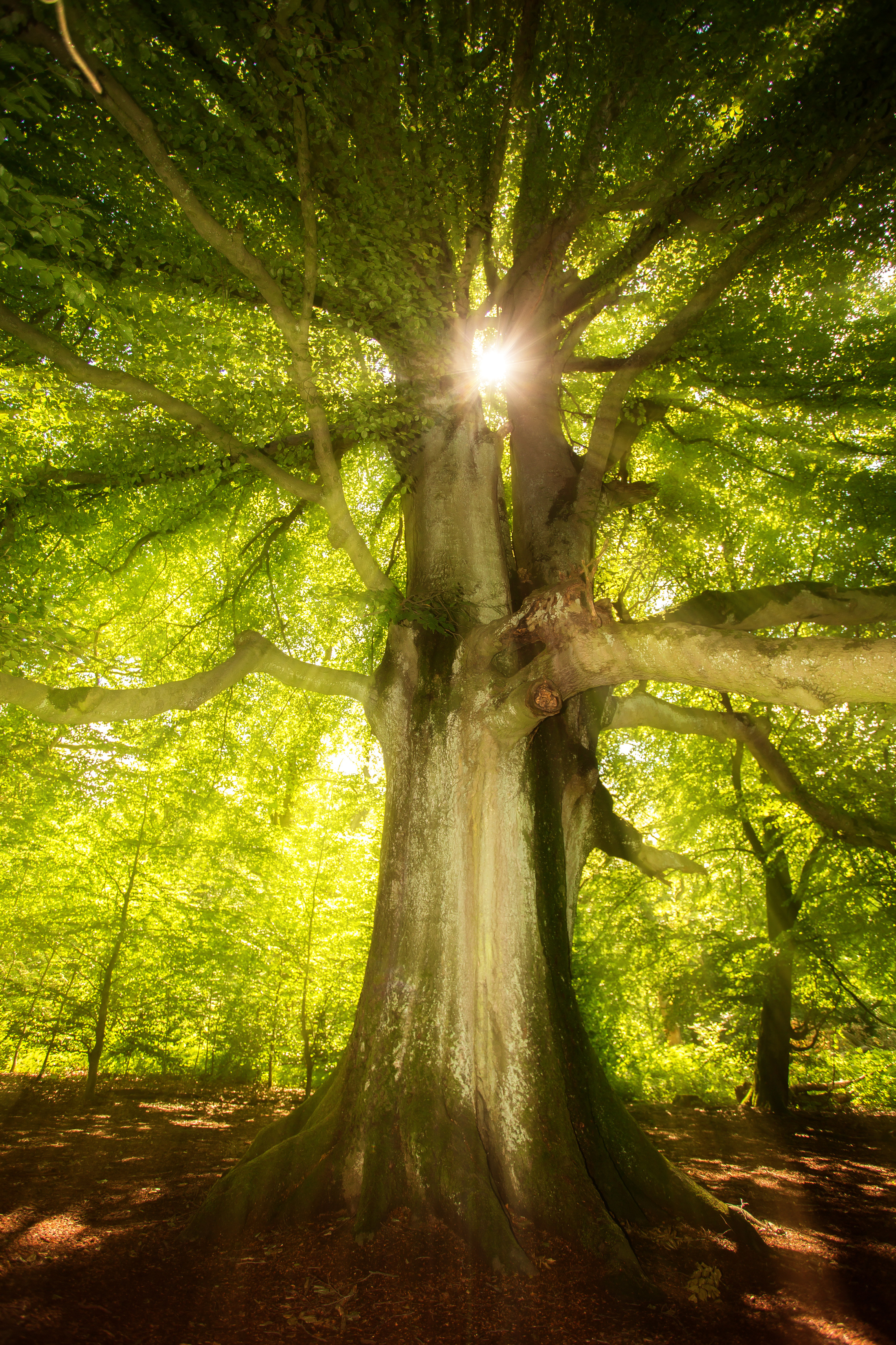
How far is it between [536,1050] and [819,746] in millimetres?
5739

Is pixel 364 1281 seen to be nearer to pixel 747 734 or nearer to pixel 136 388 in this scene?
pixel 747 734

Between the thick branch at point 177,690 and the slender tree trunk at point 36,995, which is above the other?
the thick branch at point 177,690

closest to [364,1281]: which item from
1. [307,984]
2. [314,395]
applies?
[314,395]

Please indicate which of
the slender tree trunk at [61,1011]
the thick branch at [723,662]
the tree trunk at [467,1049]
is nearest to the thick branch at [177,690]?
the tree trunk at [467,1049]

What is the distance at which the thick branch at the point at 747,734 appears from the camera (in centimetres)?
558

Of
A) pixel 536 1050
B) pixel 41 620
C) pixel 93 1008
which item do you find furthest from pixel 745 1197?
pixel 93 1008

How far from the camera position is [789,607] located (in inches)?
170

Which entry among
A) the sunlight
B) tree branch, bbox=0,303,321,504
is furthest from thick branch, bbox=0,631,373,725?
the sunlight

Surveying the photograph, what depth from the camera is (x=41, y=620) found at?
3.97 metres

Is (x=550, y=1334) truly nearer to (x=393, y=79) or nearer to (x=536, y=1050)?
(x=536, y=1050)

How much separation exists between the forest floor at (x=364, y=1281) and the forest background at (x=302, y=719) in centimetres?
336

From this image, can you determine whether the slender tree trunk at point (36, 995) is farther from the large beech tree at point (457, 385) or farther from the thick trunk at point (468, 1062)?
the thick trunk at point (468, 1062)

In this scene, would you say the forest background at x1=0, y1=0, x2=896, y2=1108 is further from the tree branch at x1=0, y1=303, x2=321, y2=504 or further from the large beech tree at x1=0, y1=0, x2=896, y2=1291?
the tree branch at x1=0, y1=303, x2=321, y2=504

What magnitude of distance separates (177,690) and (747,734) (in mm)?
4835
